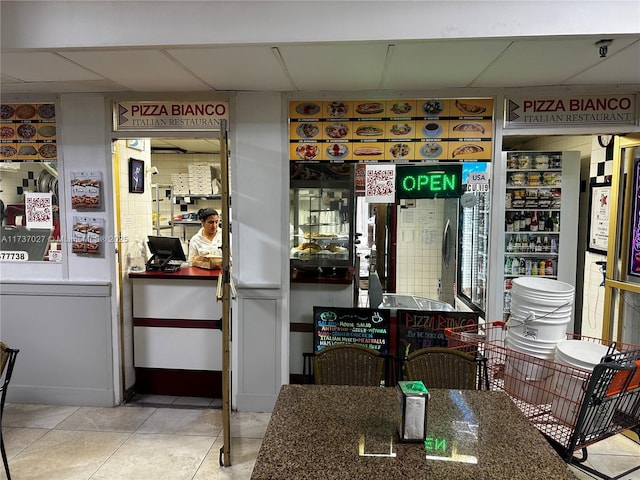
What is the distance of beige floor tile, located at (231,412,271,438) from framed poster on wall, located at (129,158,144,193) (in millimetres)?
2146

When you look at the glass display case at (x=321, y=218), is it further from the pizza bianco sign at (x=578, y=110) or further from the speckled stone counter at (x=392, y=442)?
the speckled stone counter at (x=392, y=442)

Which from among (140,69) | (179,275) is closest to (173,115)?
(140,69)

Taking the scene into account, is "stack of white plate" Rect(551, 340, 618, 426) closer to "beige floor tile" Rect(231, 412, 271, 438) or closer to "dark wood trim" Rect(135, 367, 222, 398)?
"beige floor tile" Rect(231, 412, 271, 438)

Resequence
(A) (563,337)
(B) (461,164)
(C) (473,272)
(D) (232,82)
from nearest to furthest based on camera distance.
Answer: (A) (563,337) → (D) (232,82) → (B) (461,164) → (C) (473,272)

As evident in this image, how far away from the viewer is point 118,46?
2352mm

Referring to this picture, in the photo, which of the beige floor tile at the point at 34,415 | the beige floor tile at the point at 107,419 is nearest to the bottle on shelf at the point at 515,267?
the beige floor tile at the point at 107,419

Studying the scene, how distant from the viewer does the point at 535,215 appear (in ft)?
16.0

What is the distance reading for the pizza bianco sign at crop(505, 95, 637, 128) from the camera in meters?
3.08

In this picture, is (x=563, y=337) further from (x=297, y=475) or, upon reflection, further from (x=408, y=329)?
(x=297, y=475)

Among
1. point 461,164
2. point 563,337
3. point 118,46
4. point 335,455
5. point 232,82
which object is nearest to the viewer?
point 335,455

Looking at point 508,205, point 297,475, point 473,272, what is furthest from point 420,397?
point 508,205

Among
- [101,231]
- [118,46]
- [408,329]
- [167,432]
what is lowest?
[167,432]

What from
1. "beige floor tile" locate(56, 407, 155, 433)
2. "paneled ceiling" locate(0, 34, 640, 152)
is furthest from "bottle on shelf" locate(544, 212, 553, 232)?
"beige floor tile" locate(56, 407, 155, 433)

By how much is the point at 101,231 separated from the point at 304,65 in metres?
2.16
